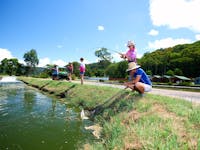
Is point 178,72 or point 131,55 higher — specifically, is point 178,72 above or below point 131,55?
above

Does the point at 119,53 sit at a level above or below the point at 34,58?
below

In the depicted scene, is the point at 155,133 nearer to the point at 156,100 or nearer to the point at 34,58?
the point at 156,100

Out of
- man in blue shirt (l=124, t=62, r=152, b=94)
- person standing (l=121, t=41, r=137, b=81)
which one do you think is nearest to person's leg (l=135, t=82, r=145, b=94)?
man in blue shirt (l=124, t=62, r=152, b=94)

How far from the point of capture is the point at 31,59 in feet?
273

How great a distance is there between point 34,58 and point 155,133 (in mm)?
84190

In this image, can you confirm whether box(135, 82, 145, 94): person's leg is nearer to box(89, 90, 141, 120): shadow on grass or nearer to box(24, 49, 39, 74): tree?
box(89, 90, 141, 120): shadow on grass

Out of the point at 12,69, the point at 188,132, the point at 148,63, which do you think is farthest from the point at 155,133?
the point at 12,69

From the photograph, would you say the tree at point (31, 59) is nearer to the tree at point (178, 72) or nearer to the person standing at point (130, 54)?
the tree at point (178, 72)

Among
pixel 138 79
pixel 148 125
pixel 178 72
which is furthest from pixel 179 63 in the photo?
pixel 148 125

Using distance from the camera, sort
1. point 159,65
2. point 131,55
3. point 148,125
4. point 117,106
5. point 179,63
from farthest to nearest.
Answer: point 159,65, point 179,63, point 131,55, point 117,106, point 148,125

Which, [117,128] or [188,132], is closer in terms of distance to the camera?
[188,132]

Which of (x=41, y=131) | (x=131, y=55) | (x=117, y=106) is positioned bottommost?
(x=41, y=131)

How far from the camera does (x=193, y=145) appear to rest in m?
3.66

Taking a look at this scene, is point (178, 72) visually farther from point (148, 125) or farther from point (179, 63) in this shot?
point (148, 125)
